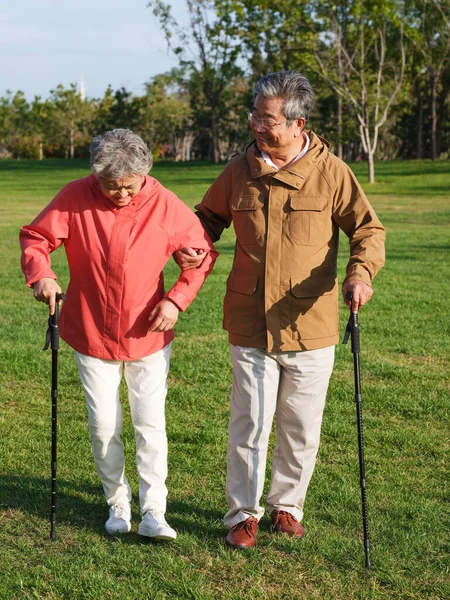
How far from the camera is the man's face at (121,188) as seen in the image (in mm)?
3850

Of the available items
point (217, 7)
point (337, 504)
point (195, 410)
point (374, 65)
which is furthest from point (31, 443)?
point (217, 7)

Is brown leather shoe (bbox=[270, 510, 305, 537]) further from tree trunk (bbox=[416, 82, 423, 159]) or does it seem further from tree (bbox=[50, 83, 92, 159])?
tree (bbox=[50, 83, 92, 159])

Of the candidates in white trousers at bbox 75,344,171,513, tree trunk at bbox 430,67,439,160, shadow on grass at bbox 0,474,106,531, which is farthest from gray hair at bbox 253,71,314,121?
tree trunk at bbox 430,67,439,160

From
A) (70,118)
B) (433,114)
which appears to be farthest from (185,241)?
(70,118)

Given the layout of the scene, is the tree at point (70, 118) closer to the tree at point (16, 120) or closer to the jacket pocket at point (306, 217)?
the tree at point (16, 120)

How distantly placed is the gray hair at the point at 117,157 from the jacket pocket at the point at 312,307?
0.85 meters

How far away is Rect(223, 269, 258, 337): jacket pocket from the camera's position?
13.2 ft

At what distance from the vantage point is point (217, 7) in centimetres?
4022

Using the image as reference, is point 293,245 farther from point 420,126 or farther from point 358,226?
point 420,126

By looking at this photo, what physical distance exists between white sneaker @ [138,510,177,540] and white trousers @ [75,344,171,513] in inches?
1.7

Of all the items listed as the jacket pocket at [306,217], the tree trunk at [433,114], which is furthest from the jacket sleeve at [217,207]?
the tree trunk at [433,114]

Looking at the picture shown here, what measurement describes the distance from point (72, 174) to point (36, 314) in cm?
3651

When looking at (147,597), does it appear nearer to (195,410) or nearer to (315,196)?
(315,196)

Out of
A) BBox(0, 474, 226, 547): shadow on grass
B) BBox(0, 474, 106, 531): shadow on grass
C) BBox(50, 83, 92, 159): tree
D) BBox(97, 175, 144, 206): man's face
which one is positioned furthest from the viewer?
BBox(50, 83, 92, 159): tree
